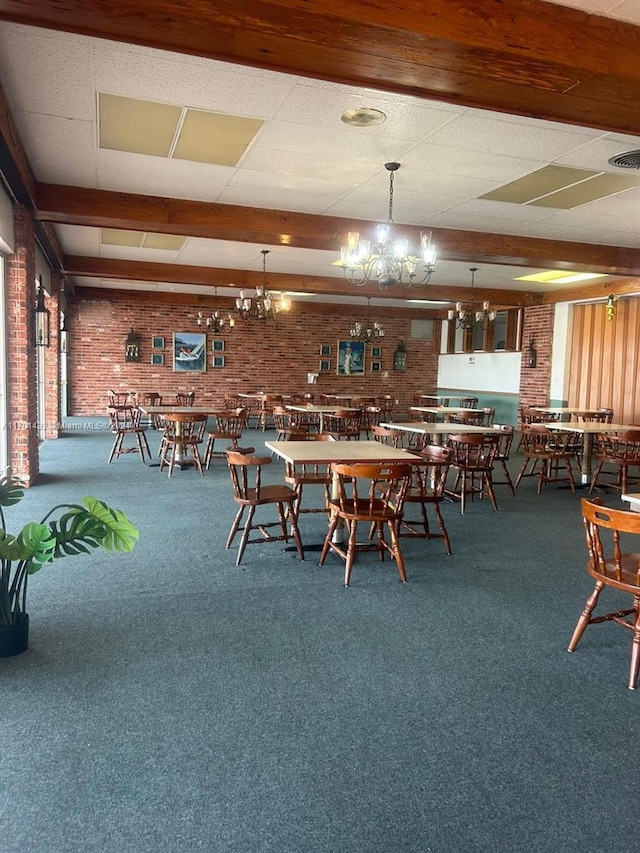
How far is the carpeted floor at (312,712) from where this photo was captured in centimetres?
170

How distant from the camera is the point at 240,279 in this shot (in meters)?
10.1

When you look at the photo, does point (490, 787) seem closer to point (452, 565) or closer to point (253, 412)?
point (452, 565)

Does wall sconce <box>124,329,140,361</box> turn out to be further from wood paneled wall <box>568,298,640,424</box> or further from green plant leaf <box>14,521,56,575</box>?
green plant leaf <box>14,521,56,575</box>

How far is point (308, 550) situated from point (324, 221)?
3.77 m

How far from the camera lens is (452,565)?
157 inches

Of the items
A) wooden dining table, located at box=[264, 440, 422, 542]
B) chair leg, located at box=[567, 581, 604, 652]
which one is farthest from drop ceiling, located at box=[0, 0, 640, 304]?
chair leg, located at box=[567, 581, 604, 652]

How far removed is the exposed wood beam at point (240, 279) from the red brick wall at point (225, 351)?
2.76 metres

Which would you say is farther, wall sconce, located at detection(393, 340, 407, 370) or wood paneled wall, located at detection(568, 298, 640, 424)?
wall sconce, located at detection(393, 340, 407, 370)

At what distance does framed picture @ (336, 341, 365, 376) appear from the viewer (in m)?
14.6

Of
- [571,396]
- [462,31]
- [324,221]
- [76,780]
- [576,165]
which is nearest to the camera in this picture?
[76,780]

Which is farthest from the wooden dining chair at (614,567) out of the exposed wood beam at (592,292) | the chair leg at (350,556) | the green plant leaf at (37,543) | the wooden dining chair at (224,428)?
the exposed wood beam at (592,292)

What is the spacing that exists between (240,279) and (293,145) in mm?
5874

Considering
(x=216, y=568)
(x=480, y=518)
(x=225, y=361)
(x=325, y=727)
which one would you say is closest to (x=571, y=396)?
(x=480, y=518)

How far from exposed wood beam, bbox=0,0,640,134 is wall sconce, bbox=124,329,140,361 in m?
11.0
